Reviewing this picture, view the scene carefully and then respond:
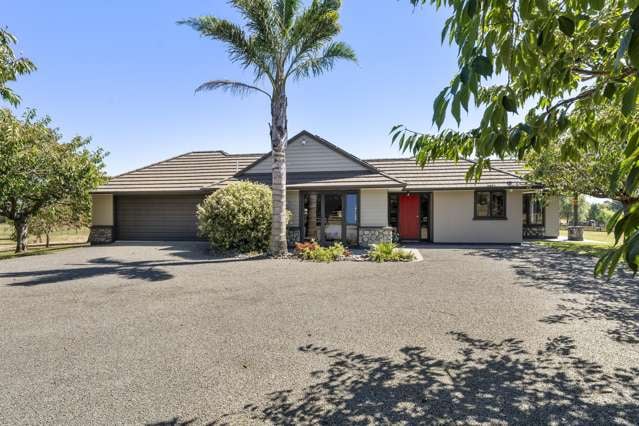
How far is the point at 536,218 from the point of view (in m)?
21.8

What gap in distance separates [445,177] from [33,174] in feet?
65.4

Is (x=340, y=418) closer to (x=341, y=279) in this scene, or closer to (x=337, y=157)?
(x=341, y=279)

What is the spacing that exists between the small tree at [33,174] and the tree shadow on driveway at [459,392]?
14648 mm

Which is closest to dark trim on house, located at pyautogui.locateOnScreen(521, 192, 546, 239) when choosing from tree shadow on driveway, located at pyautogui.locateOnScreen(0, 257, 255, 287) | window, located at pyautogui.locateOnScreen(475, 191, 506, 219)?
window, located at pyautogui.locateOnScreen(475, 191, 506, 219)

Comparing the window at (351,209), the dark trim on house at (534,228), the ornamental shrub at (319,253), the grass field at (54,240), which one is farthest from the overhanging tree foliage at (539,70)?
the grass field at (54,240)

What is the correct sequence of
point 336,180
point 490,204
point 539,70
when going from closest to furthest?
point 539,70 < point 336,180 < point 490,204

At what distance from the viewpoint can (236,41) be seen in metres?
12.6

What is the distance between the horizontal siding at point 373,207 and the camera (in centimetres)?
1636

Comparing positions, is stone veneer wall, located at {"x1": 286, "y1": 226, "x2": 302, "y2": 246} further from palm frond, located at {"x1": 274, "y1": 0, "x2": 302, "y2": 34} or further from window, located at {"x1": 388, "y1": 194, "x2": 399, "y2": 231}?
palm frond, located at {"x1": 274, "y1": 0, "x2": 302, "y2": 34}

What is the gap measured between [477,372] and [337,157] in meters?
14.5

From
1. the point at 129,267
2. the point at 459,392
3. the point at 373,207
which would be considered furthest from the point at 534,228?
the point at 129,267

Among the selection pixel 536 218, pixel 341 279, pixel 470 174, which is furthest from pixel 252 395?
pixel 536 218

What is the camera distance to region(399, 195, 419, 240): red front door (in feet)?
62.1

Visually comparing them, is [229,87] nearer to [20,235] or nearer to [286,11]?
[286,11]
